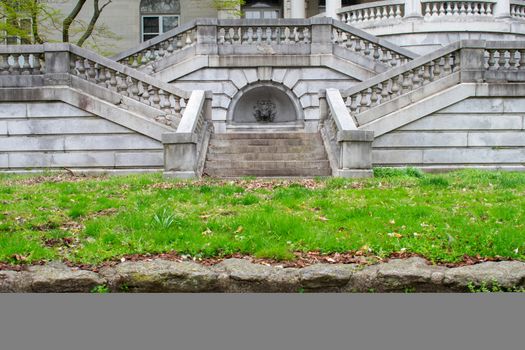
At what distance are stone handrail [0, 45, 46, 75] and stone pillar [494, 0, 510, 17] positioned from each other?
16815 millimetres

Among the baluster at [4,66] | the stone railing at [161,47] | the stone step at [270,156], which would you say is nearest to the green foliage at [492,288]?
the stone step at [270,156]

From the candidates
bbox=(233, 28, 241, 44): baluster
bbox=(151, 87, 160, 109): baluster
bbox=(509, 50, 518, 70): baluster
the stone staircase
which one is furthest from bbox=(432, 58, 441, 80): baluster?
bbox=(151, 87, 160, 109): baluster

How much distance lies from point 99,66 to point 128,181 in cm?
509

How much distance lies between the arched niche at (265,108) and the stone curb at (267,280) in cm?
1455

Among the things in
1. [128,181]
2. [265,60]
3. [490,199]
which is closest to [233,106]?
[265,60]

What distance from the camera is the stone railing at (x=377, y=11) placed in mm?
24453

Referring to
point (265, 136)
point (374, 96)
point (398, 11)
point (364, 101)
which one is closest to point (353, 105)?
point (364, 101)

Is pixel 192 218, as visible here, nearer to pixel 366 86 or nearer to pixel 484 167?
pixel 366 86

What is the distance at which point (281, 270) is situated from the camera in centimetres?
655

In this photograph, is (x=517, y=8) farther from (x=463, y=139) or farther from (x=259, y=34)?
(x=463, y=139)

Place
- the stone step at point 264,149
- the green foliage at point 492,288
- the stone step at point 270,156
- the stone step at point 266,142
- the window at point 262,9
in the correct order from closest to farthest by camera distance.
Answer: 1. the green foliage at point 492,288
2. the stone step at point 270,156
3. the stone step at point 264,149
4. the stone step at point 266,142
5. the window at point 262,9

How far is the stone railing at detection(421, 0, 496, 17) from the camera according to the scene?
78.5 feet

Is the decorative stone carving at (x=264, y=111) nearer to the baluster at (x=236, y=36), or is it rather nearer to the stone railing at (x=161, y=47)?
the baluster at (x=236, y=36)

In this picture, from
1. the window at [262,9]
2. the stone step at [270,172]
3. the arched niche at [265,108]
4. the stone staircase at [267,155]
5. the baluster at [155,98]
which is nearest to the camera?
the stone step at [270,172]
